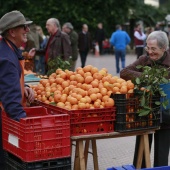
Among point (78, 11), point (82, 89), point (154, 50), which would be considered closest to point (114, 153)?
point (154, 50)

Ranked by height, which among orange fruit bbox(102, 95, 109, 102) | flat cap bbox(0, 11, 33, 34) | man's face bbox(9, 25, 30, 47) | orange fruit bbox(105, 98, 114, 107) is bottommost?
orange fruit bbox(105, 98, 114, 107)

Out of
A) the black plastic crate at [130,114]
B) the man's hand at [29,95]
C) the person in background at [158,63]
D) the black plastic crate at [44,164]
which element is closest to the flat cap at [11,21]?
the man's hand at [29,95]

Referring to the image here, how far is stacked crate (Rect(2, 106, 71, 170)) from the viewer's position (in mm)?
3898

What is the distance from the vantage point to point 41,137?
3.93 metres

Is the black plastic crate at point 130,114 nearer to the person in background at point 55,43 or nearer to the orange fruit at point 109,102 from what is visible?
the orange fruit at point 109,102

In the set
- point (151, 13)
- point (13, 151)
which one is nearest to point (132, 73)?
point (13, 151)

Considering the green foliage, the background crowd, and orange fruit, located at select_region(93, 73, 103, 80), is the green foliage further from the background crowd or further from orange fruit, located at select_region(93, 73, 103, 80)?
orange fruit, located at select_region(93, 73, 103, 80)

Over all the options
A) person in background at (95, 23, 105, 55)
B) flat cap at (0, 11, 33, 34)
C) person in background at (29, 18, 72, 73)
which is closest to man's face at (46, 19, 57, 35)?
person in background at (29, 18, 72, 73)

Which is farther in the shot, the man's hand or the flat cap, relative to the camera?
the man's hand

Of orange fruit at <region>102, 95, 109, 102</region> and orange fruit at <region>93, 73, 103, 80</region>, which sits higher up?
orange fruit at <region>93, 73, 103, 80</region>

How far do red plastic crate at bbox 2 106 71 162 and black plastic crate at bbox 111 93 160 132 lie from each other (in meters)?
0.51

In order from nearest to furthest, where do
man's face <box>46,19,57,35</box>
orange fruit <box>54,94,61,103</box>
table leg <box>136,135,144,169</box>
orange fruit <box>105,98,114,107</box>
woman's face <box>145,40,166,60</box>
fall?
orange fruit <box>105,98,114,107</box> → orange fruit <box>54,94,61,103</box> → table leg <box>136,135,144,169</box> → woman's face <box>145,40,166,60</box> → man's face <box>46,19,57,35</box>

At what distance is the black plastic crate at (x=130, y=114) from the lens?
14.2 ft

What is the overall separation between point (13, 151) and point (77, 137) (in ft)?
1.79
